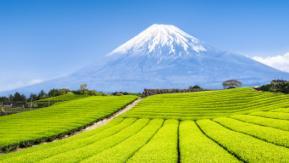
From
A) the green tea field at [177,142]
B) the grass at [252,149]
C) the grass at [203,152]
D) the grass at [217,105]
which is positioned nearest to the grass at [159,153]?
the green tea field at [177,142]

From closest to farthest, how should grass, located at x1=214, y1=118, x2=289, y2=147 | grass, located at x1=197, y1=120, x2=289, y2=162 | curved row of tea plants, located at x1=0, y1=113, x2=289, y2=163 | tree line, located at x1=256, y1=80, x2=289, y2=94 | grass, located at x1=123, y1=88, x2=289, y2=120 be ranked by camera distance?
1. grass, located at x1=197, y1=120, x2=289, y2=162
2. curved row of tea plants, located at x1=0, y1=113, x2=289, y2=163
3. grass, located at x1=214, y1=118, x2=289, y2=147
4. grass, located at x1=123, y1=88, x2=289, y2=120
5. tree line, located at x1=256, y1=80, x2=289, y2=94

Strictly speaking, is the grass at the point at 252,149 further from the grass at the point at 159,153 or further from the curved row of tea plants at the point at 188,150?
the grass at the point at 159,153

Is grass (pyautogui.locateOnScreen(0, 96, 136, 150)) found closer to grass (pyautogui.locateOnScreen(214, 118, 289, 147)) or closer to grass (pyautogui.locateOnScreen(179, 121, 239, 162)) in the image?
grass (pyautogui.locateOnScreen(179, 121, 239, 162))

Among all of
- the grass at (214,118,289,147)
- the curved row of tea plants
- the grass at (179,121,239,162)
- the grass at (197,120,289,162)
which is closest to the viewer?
the grass at (197,120,289,162)

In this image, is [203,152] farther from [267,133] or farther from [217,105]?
[217,105]

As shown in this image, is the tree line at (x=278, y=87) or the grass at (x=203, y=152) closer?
the grass at (x=203, y=152)

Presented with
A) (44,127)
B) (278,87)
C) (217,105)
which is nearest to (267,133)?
(44,127)

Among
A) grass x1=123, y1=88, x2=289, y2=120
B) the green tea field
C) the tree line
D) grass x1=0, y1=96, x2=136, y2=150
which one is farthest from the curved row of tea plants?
the tree line

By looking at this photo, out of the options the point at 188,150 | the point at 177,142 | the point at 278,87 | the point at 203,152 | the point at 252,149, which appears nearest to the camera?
the point at 252,149

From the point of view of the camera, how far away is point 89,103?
67.4 meters

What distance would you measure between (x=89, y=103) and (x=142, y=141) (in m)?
42.2

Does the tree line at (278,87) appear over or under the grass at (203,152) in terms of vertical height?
over

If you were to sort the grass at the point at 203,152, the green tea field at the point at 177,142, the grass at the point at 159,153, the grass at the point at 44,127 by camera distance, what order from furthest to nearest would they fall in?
the grass at the point at 44,127 → the green tea field at the point at 177,142 → the grass at the point at 159,153 → the grass at the point at 203,152

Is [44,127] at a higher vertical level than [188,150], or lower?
higher
